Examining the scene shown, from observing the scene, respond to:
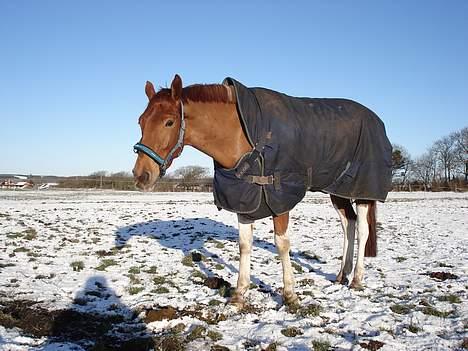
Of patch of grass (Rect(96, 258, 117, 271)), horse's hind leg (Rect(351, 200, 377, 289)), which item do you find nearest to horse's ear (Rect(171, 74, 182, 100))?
horse's hind leg (Rect(351, 200, 377, 289))

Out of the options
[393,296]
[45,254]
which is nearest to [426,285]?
[393,296]

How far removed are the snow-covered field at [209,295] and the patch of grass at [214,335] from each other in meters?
0.01

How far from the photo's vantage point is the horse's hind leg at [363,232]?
5.55 m

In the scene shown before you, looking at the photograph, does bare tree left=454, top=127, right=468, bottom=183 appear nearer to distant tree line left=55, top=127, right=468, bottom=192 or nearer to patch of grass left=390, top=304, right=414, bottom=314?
distant tree line left=55, top=127, right=468, bottom=192

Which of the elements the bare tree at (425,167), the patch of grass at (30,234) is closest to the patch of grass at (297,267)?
the patch of grass at (30,234)

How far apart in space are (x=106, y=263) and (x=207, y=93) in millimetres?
4114

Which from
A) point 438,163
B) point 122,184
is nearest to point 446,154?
point 438,163

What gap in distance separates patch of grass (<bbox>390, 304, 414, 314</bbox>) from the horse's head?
3.15 metres

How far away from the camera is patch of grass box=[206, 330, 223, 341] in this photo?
367 centimetres

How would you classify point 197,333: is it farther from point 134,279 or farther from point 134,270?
point 134,270

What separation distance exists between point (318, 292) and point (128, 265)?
11.3 ft

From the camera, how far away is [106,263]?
269 inches

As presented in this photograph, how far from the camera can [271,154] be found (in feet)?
14.3

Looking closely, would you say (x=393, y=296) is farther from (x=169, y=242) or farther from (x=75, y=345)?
(x=169, y=242)
